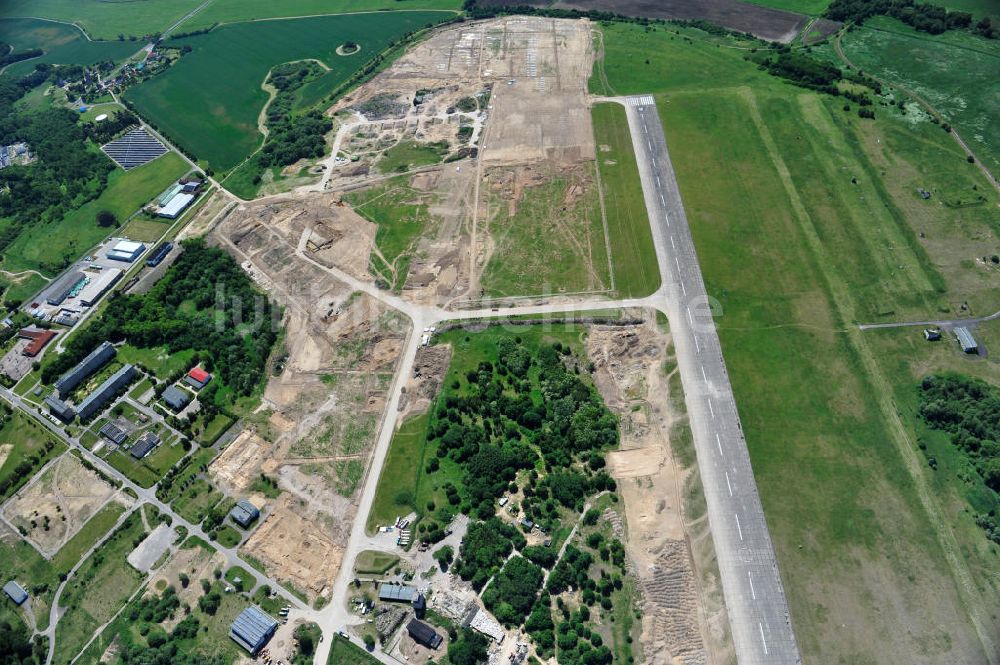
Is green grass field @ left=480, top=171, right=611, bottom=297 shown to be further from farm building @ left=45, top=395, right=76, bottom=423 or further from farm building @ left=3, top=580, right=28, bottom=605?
farm building @ left=3, top=580, right=28, bottom=605

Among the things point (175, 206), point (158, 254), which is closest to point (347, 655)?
point (158, 254)

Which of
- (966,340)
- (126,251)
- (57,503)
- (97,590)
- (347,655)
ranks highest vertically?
(966,340)

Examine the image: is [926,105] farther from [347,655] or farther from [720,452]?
[347,655]

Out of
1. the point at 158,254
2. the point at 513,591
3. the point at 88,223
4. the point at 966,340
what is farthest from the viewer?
the point at 88,223

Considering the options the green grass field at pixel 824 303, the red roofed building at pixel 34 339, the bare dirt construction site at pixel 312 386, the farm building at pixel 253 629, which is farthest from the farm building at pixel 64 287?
the green grass field at pixel 824 303

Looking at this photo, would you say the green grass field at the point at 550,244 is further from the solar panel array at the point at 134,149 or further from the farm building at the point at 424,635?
the solar panel array at the point at 134,149

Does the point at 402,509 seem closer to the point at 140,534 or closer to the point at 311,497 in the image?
the point at 311,497

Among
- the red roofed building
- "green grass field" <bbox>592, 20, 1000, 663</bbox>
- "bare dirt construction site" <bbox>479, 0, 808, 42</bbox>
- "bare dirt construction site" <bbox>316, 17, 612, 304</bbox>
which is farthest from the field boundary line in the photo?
the red roofed building
